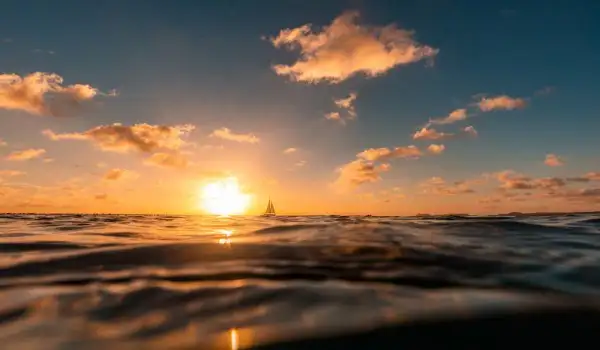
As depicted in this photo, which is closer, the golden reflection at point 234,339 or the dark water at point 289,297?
the golden reflection at point 234,339

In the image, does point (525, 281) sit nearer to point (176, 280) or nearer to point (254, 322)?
point (254, 322)

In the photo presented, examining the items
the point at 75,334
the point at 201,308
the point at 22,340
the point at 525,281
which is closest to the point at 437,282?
the point at 525,281

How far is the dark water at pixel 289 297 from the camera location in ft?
10.7

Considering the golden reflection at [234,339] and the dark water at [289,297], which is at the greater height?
the dark water at [289,297]

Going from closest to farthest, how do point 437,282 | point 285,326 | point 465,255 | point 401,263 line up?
1. point 285,326
2. point 437,282
3. point 401,263
4. point 465,255

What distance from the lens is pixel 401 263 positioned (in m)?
6.65

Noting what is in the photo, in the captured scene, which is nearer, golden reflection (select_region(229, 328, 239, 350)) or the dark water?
golden reflection (select_region(229, 328, 239, 350))

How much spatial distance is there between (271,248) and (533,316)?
228 inches

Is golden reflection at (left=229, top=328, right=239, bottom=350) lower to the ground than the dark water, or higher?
lower

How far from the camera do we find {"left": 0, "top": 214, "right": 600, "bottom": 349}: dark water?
3.27m

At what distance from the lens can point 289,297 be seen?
4.46 metres

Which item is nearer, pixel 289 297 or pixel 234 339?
pixel 234 339

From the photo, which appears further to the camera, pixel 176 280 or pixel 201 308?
pixel 176 280

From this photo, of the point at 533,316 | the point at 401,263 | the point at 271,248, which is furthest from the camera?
the point at 271,248
